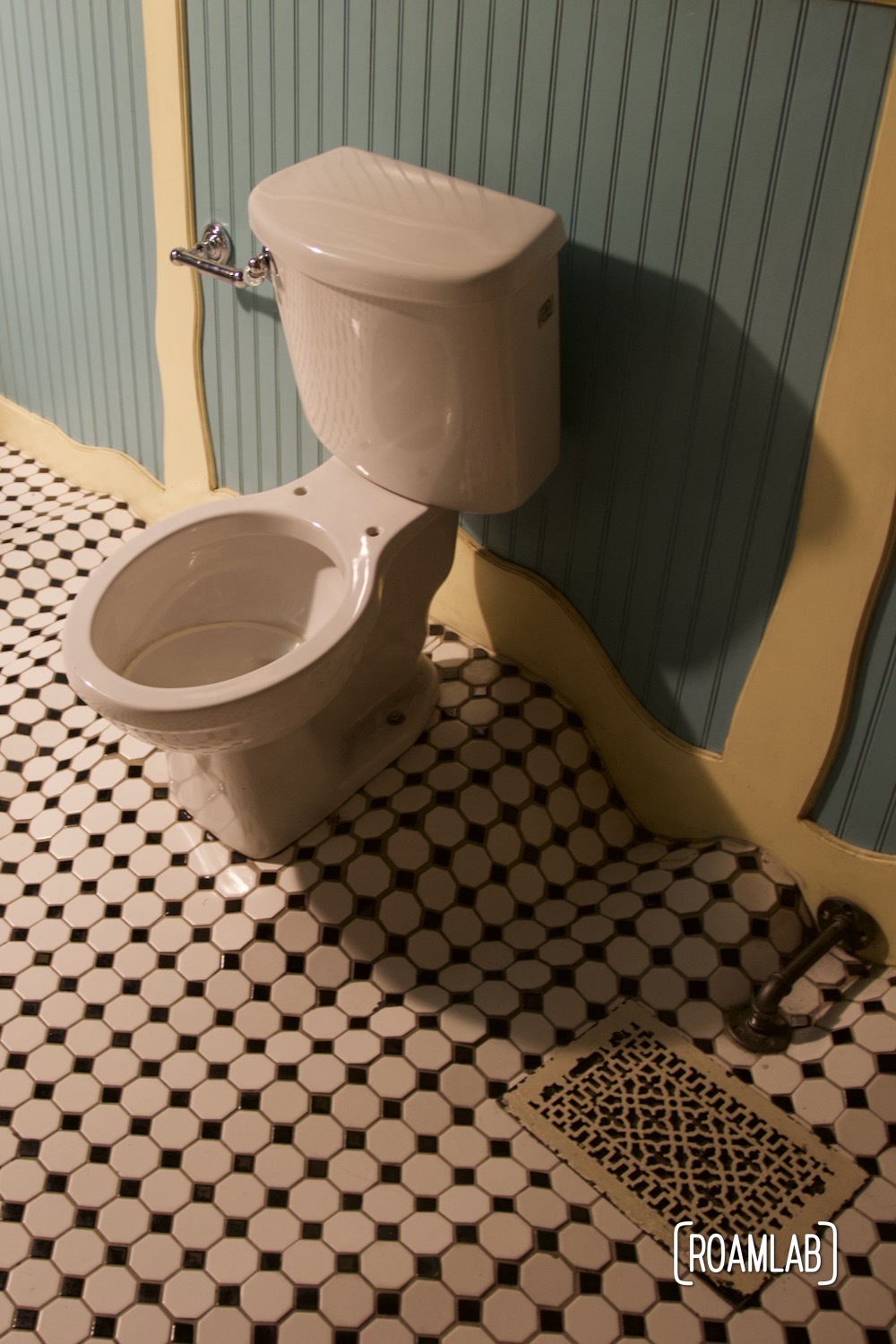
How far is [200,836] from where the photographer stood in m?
1.70

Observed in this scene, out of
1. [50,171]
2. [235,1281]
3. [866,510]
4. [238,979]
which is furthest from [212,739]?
[50,171]

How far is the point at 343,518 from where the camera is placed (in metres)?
1.55

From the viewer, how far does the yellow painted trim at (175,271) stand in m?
1.72

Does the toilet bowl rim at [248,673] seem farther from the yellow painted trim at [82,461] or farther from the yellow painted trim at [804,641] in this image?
the yellow painted trim at [82,461]

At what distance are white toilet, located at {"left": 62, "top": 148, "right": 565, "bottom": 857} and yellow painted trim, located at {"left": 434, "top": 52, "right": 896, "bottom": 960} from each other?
0.18 m

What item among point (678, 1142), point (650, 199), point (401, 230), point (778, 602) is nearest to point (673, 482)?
point (778, 602)

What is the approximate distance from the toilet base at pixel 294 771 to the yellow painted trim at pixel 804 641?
0.20 m

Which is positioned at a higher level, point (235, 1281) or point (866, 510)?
point (866, 510)

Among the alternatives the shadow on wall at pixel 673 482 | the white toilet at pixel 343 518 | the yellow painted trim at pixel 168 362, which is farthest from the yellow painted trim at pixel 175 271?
the shadow on wall at pixel 673 482

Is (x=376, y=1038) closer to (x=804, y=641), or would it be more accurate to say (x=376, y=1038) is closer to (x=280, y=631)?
(x=280, y=631)

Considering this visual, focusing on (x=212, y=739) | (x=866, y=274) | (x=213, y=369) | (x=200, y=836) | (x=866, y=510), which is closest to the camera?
(x=866, y=274)

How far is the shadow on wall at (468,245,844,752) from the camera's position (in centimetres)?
132

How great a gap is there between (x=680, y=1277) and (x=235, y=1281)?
462 mm

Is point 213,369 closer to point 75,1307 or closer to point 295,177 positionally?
point 295,177
